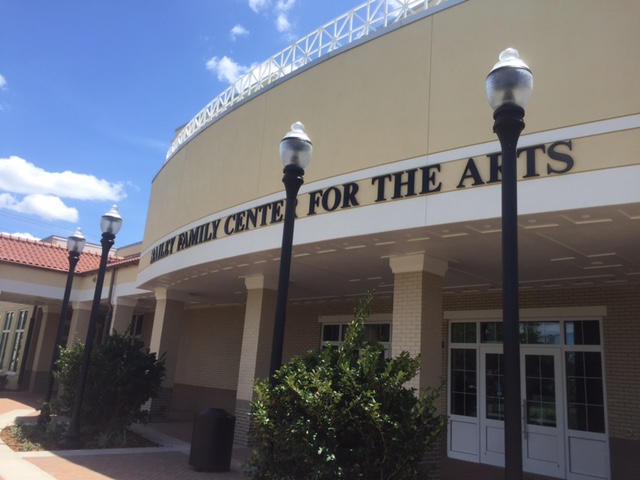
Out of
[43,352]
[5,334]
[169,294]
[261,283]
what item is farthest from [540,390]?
[5,334]

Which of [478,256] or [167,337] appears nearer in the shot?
[478,256]

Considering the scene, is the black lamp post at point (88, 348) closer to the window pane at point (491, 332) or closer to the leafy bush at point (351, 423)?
the leafy bush at point (351, 423)

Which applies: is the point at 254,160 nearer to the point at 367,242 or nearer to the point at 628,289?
the point at 367,242

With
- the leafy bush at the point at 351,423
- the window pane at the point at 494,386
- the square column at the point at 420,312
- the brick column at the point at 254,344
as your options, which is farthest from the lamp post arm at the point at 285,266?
the window pane at the point at 494,386

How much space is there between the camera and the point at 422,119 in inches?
343

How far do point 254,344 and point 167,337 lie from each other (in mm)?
5459

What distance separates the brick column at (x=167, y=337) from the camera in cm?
1758

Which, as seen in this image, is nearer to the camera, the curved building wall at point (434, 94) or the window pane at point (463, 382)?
the curved building wall at point (434, 94)

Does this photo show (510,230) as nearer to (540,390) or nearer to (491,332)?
(540,390)

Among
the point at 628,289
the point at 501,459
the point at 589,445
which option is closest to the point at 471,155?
the point at 628,289

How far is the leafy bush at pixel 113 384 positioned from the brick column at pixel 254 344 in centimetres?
225

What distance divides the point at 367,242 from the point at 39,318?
2570 centimetres

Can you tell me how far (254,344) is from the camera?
43.9ft

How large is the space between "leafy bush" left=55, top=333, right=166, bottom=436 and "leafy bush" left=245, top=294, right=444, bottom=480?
27.3 feet
